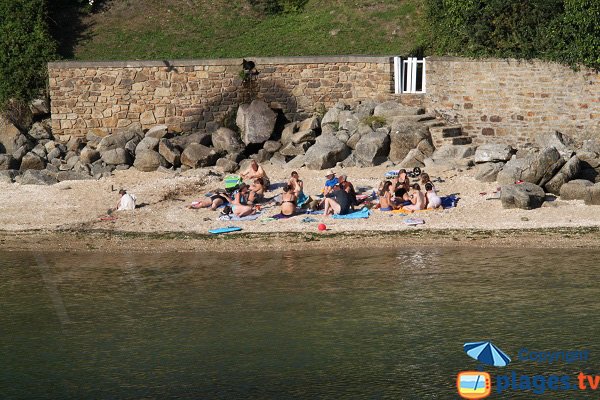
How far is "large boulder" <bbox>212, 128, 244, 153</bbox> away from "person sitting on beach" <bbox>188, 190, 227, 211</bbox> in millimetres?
3880

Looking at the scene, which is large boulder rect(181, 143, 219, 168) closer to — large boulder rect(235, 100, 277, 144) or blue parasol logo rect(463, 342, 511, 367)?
large boulder rect(235, 100, 277, 144)

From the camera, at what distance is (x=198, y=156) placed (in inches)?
1059

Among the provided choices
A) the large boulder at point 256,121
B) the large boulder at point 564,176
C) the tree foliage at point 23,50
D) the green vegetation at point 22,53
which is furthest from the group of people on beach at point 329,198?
the tree foliage at point 23,50

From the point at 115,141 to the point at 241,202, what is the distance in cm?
658

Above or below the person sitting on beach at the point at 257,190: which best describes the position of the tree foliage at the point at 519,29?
above

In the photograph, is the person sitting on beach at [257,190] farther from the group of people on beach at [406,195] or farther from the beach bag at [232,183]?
the group of people on beach at [406,195]

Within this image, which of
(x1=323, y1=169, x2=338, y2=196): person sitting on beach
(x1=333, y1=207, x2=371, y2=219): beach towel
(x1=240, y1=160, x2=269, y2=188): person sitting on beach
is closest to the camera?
(x1=333, y1=207, x2=371, y2=219): beach towel

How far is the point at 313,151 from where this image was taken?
25922mm

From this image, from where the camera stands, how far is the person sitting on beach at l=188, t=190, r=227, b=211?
2330 centimetres

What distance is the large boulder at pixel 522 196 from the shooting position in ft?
71.3

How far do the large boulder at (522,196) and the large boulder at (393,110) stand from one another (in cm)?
546

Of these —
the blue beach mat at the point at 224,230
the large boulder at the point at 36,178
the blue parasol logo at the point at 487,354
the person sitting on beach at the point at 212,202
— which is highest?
the large boulder at the point at 36,178

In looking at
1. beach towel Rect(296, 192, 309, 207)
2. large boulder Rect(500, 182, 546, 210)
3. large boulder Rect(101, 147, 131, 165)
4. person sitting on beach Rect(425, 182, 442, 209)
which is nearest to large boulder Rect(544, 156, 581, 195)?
large boulder Rect(500, 182, 546, 210)

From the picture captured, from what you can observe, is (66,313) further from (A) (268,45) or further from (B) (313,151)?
(A) (268,45)
